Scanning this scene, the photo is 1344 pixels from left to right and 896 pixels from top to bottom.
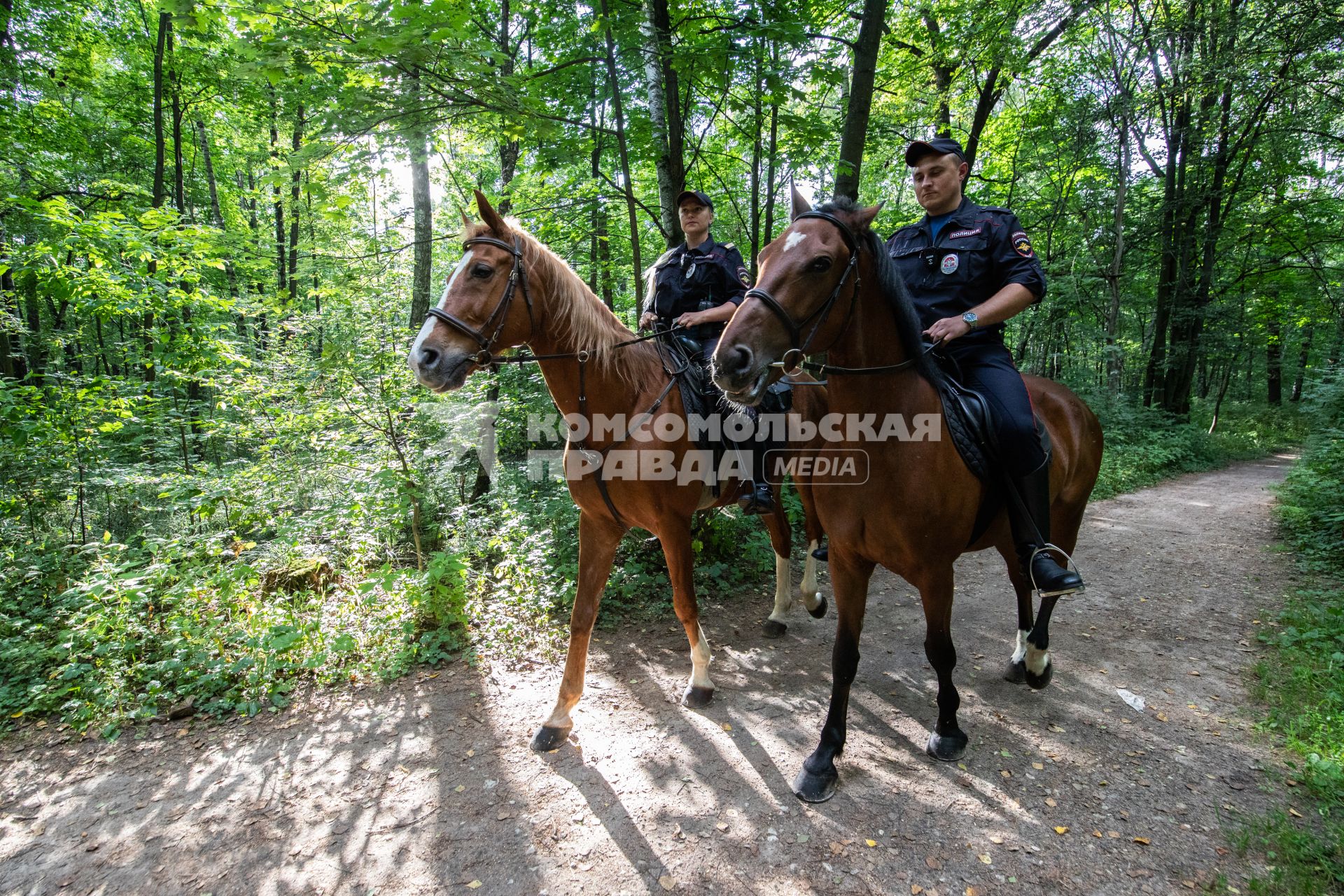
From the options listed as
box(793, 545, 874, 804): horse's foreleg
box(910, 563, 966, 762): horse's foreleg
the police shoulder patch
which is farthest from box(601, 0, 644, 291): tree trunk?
box(910, 563, 966, 762): horse's foreleg

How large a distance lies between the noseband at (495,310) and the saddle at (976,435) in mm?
2340

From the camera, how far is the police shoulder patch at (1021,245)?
9.57 feet

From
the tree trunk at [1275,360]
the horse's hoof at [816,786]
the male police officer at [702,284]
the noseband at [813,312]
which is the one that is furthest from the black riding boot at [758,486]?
the tree trunk at [1275,360]

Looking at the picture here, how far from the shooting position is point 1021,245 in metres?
2.94

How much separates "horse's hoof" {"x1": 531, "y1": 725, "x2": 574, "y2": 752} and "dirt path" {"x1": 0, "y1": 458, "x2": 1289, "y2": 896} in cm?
7

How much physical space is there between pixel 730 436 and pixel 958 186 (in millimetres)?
2063

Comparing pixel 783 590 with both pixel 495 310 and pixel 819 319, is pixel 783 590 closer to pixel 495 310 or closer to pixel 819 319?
pixel 819 319

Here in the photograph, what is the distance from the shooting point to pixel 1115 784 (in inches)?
114

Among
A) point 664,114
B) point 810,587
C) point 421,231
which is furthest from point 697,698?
point 421,231

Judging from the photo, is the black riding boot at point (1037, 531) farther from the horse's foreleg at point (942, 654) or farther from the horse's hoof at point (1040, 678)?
the horse's hoof at point (1040, 678)

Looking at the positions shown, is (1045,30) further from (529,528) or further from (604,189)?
(529,528)

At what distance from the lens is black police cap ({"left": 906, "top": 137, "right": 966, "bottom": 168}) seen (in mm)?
3008

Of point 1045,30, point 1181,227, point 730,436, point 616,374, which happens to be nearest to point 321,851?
point 616,374

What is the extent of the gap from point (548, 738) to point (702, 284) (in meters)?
3.45
